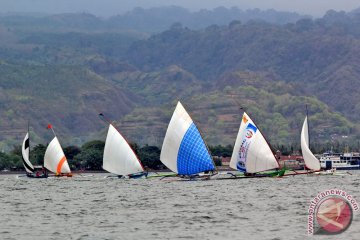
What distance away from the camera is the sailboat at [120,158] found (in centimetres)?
13025

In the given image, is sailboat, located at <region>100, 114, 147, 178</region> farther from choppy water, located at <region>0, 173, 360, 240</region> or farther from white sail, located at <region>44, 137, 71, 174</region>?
choppy water, located at <region>0, 173, 360, 240</region>

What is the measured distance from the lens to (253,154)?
11581 centimetres

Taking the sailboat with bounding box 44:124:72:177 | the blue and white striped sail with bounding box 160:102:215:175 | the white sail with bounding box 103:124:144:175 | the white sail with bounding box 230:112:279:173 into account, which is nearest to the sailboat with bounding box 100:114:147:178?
the white sail with bounding box 103:124:144:175

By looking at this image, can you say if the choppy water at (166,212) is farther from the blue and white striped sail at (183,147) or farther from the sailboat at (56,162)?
the sailboat at (56,162)

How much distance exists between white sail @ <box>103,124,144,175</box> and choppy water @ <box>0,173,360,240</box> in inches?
865

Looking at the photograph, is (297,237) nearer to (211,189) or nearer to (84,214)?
(84,214)

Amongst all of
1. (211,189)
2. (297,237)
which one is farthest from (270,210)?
(211,189)

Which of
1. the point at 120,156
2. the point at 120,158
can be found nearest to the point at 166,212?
the point at 120,156

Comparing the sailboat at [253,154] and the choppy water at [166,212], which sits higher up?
the sailboat at [253,154]

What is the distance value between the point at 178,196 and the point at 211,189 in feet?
34.5

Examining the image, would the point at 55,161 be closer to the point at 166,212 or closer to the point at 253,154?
the point at 253,154

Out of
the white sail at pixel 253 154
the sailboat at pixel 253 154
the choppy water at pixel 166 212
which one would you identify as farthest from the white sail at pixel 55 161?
the choppy water at pixel 166 212

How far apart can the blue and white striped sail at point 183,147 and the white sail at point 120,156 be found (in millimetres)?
14944

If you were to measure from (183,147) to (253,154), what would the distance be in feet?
25.1
